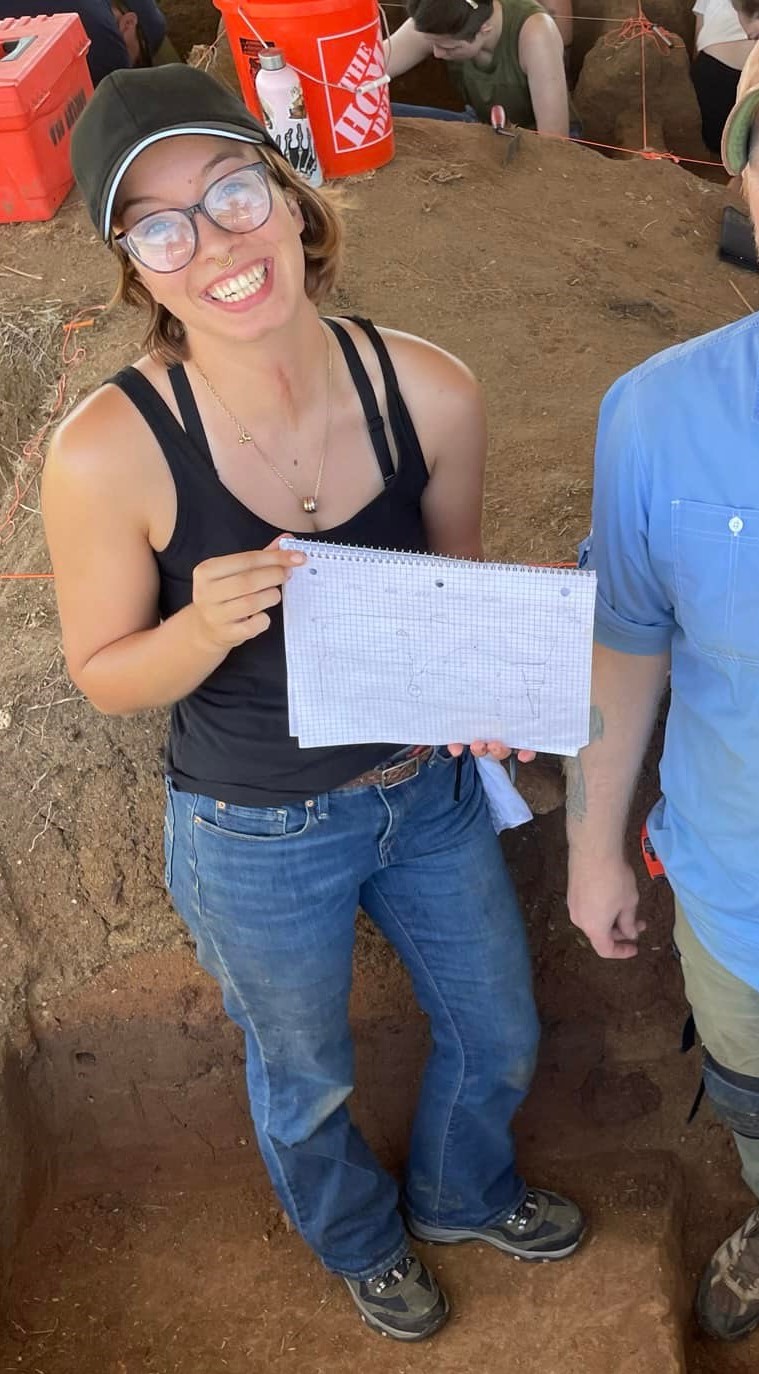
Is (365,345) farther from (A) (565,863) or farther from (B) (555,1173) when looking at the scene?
(B) (555,1173)

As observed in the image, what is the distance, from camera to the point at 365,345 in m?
1.87

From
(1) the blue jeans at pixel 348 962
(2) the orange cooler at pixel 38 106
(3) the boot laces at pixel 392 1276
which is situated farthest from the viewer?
(2) the orange cooler at pixel 38 106

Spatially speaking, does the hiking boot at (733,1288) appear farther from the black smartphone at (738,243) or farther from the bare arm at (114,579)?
the black smartphone at (738,243)

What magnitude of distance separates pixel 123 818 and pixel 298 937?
2.80ft

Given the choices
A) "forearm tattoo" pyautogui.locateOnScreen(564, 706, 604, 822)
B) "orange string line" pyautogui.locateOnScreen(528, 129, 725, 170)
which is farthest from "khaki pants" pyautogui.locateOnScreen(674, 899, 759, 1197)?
"orange string line" pyautogui.locateOnScreen(528, 129, 725, 170)

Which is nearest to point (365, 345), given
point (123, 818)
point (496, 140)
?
point (123, 818)

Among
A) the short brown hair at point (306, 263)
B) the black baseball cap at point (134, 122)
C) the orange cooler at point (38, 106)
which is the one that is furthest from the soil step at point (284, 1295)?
the orange cooler at point (38, 106)

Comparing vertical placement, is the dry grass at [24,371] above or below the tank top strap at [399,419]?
below

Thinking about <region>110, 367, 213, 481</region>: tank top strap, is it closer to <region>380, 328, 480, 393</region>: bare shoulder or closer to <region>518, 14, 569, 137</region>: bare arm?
<region>380, 328, 480, 393</region>: bare shoulder

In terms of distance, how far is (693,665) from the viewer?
5.35ft

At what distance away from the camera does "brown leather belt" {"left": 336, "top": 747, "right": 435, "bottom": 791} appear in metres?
1.94

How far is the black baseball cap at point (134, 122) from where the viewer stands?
1572 mm

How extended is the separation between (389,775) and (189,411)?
637 mm

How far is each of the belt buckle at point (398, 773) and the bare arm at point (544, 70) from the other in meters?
4.12
